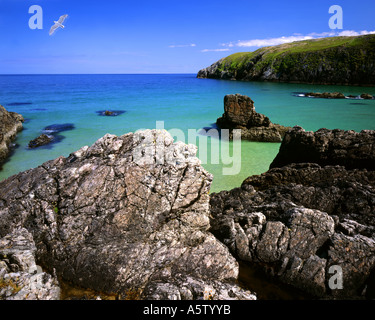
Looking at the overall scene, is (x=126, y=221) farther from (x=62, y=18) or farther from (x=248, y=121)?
(x=248, y=121)

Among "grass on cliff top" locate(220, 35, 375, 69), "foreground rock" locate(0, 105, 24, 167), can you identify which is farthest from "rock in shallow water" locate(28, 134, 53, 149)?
"grass on cliff top" locate(220, 35, 375, 69)

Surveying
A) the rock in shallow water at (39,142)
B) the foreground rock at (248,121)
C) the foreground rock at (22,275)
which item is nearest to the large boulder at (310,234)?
the foreground rock at (22,275)

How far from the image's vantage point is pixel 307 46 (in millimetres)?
133750

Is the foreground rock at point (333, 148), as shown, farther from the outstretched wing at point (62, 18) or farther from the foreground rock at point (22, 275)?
the outstretched wing at point (62, 18)

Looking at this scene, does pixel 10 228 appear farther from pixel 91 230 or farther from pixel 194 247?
pixel 194 247

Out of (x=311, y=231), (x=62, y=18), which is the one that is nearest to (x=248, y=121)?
(x=62, y=18)

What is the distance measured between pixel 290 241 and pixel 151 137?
5.37m

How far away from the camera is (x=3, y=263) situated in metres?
5.98

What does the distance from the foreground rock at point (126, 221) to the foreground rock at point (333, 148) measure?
25.4 feet

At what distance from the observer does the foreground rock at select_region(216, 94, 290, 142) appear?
26266 mm

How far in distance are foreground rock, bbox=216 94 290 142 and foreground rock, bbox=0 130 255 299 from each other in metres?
19.5

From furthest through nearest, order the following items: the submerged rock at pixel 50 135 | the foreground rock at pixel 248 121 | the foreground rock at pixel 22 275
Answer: the foreground rock at pixel 248 121
the submerged rock at pixel 50 135
the foreground rock at pixel 22 275

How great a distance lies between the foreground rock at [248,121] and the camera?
86.2 ft
